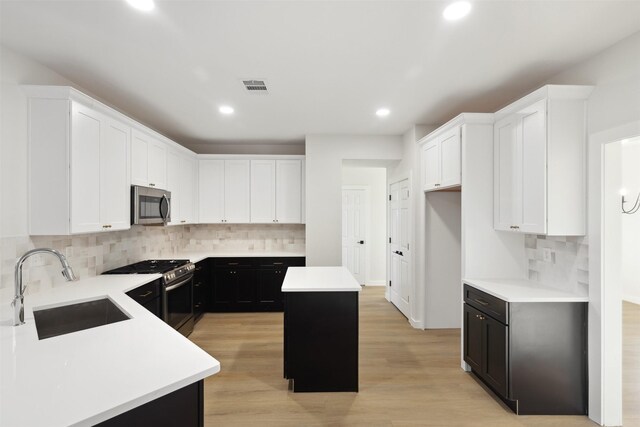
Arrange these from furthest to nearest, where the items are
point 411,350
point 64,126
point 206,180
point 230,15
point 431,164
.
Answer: point 206,180 < point 431,164 < point 411,350 < point 64,126 < point 230,15

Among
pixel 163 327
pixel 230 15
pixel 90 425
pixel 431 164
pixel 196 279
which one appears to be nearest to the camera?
pixel 90 425

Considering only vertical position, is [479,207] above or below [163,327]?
above

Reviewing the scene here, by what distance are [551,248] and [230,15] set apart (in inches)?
122

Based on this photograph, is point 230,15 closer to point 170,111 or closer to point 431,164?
point 170,111

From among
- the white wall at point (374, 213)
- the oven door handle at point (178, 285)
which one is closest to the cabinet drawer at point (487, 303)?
the oven door handle at point (178, 285)

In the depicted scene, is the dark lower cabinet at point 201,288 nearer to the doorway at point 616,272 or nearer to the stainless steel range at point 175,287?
the stainless steel range at point 175,287

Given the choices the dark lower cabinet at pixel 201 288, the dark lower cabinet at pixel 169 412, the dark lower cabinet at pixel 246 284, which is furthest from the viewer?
the dark lower cabinet at pixel 246 284

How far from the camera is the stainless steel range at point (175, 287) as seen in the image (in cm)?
352

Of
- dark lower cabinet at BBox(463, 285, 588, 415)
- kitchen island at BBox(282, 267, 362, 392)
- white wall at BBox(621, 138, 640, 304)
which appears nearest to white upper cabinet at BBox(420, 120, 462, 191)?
dark lower cabinet at BBox(463, 285, 588, 415)

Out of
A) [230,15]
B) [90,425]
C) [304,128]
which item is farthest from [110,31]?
[304,128]

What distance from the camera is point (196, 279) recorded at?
4.67 metres

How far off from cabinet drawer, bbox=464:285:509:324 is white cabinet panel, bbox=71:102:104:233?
3.44 m

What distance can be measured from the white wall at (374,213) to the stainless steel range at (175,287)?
3910 millimetres

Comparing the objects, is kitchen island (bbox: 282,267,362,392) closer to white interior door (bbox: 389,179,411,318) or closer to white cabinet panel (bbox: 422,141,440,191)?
white cabinet panel (bbox: 422,141,440,191)
